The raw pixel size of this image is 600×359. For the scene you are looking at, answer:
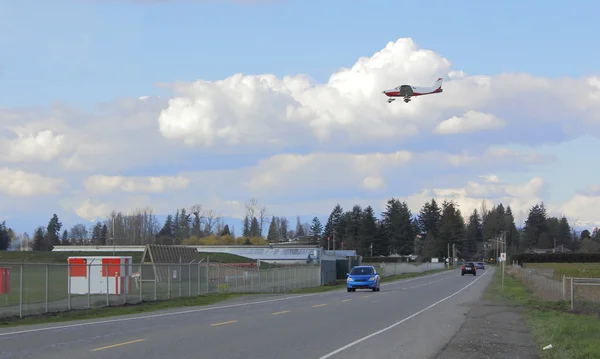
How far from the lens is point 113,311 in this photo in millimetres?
26359

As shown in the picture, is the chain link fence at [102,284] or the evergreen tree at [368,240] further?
the evergreen tree at [368,240]

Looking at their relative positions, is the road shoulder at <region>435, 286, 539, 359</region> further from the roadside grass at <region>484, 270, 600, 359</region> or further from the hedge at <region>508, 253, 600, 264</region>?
the hedge at <region>508, 253, 600, 264</region>

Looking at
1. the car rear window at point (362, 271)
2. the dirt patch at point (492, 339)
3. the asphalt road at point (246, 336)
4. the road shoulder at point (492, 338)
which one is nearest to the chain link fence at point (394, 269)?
the car rear window at point (362, 271)

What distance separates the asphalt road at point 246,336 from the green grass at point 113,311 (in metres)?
2.07

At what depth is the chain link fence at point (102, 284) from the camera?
80.6 ft

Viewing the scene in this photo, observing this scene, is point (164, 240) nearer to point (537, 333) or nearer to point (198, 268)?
point (198, 268)

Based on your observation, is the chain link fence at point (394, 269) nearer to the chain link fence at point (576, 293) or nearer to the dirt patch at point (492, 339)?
the chain link fence at point (576, 293)

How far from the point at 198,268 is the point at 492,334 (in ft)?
72.7

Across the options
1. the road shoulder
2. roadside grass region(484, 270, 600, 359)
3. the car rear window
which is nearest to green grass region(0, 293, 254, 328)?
the car rear window

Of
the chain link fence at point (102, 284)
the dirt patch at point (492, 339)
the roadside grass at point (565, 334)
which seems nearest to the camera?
the roadside grass at point (565, 334)

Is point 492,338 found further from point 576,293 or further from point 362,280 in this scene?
point 362,280

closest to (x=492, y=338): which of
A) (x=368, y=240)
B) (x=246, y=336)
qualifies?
(x=246, y=336)

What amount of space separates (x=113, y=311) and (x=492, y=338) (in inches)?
573

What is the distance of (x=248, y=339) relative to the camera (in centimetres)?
1602
